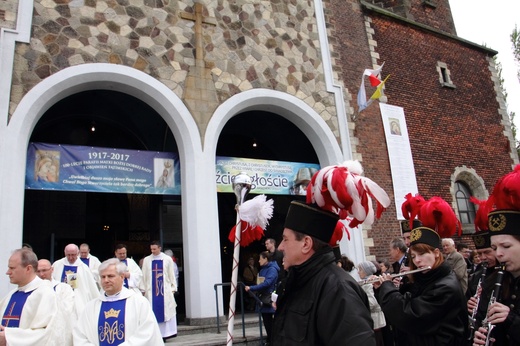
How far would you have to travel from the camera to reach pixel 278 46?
11078 mm

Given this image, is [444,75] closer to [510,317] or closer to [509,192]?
[509,192]

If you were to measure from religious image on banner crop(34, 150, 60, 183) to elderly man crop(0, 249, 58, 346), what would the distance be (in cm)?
407

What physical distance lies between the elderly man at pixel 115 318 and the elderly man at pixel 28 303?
1.64ft

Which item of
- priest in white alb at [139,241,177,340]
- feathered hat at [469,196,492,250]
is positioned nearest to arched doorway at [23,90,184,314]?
priest in white alb at [139,241,177,340]

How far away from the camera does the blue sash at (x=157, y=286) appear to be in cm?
814

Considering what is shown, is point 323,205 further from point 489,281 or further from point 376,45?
point 376,45

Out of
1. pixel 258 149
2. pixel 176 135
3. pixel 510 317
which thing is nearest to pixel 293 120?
pixel 176 135

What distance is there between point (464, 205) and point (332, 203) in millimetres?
13180

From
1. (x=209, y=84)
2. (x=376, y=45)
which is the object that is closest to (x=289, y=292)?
(x=209, y=84)

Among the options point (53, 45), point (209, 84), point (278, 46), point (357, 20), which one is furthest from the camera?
point (357, 20)

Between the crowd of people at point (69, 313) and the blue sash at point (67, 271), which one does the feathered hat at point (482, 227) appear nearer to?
the crowd of people at point (69, 313)

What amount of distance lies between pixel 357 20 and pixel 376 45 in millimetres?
978

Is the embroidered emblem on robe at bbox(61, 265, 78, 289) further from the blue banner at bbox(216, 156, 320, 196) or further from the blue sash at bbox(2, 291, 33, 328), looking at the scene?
the blue banner at bbox(216, 156, 320, 196)

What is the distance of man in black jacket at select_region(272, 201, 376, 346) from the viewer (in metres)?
1.95
